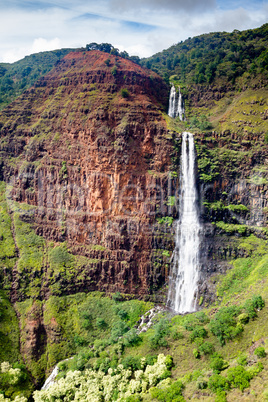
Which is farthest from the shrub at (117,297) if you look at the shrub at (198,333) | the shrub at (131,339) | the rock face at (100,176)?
the shrub at (198,333)

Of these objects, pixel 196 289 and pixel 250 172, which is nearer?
pixel 196 289

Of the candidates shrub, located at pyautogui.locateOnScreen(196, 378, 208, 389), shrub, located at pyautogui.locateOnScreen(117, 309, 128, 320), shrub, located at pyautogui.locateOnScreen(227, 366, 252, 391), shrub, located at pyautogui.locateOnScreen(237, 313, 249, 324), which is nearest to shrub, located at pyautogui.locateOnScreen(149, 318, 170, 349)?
shrub, located at pyautogui.locateOnScreen(117, 309, 128, 320)

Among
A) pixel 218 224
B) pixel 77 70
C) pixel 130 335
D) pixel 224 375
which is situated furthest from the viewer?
pixel 77 70

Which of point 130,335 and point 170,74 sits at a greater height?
point 170,74

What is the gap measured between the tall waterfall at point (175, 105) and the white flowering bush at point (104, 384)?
4882 centimetres

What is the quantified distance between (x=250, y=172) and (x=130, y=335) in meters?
30.3

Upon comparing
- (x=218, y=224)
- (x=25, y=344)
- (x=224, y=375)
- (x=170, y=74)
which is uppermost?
(x=170, y=74)

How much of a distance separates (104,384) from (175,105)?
2153 inches

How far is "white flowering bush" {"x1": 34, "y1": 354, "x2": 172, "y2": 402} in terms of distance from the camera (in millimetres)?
29895

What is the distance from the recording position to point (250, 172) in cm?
4731

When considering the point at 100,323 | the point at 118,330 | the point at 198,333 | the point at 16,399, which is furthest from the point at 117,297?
the point at 16,399

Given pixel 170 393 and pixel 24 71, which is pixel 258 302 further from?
pixel 24 71

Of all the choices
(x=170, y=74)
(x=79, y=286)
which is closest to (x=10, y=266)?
(x=79, y=286)

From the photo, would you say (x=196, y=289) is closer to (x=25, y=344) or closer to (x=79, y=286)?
(x=79, y=286)
